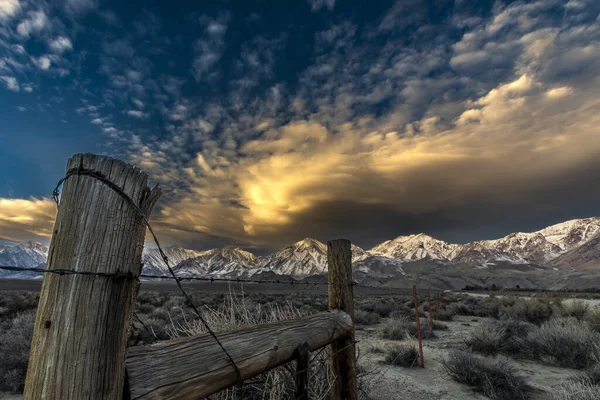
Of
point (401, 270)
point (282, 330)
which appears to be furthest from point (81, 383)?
point (401, 270)

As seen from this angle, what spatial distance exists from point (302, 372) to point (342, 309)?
1.25 metres

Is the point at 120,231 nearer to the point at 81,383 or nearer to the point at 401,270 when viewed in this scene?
the point at 81,383

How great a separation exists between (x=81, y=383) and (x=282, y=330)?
157 centimetres

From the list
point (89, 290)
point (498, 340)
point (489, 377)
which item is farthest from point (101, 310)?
point (498, 340)

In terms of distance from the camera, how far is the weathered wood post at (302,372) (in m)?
2.73

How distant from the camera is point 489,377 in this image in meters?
6.55

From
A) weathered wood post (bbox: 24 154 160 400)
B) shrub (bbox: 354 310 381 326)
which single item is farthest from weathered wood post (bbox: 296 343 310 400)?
shrub (bbox: 354 310 381 326)

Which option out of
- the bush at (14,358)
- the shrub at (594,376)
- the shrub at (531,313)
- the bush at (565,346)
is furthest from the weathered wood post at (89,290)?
the shrub at (531,313)

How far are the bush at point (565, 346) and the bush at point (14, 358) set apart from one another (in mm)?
12043

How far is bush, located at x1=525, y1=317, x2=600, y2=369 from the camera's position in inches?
314

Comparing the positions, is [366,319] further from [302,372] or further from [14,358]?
[302,372]

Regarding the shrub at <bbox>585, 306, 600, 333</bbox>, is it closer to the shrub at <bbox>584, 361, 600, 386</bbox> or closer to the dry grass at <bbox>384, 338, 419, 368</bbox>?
the shrub at <bbox>584, 361, 600, 386</bbox>

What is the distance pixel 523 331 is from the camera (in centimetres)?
1049

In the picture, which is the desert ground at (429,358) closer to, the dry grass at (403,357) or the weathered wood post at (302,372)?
the dry grass at (403,357)
